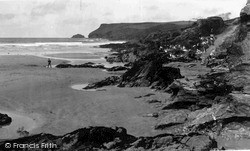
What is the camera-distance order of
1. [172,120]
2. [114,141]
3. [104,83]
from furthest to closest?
[104,83] < [172,120] < [114,141]

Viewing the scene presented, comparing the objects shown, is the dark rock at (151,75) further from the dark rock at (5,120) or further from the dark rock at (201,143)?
the dark rock at (201,143)

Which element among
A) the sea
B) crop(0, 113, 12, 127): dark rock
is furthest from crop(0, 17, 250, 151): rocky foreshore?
the sea

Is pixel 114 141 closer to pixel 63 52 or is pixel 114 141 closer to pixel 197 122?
pixel 197 122

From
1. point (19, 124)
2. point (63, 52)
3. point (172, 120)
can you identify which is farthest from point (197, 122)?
point (63, 52)

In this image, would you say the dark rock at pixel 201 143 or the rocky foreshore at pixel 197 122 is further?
the rocky foreshore at pixel 197 122

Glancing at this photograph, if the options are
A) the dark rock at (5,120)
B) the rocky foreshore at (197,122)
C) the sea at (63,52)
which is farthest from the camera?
the sea at (63,52)

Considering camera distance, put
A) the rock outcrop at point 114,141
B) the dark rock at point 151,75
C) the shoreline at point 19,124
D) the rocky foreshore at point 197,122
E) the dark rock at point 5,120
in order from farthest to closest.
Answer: the dark rock at point 151,75
the dark rock at point 5,120
the shoreline at point 19,124
the rocky foreshore at point 197,122
the rock outcrop at point 114,141

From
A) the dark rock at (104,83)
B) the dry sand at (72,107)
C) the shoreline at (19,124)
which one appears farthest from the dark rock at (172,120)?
the dark rock at (104,83)

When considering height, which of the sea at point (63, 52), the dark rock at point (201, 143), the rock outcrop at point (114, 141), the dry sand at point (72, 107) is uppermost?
the dark rock at point (201, 143)

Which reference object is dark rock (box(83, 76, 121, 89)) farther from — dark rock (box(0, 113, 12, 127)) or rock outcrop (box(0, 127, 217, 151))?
rock outcrop (box(0, 127, 217, 151))

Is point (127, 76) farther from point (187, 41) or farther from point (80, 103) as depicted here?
point (187, 41)

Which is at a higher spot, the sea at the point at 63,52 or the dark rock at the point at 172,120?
the dark rock at the point at 172,120

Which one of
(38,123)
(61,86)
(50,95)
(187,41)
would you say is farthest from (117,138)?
(187,41)
